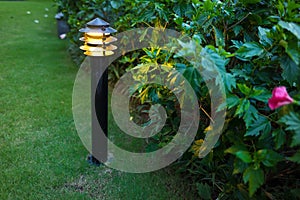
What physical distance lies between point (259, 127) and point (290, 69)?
21 cm

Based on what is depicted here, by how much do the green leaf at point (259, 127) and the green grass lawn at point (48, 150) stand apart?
790 mm

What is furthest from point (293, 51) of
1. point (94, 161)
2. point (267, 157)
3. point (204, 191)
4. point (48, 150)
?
point (48, 150)

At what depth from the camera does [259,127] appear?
1.04m

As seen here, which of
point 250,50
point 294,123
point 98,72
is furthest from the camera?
point 98,72

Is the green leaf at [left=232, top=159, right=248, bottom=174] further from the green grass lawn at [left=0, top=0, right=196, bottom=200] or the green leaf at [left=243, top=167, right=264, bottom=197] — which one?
the green grass lawn at [left=0, top=0, right=196, bottom=200]

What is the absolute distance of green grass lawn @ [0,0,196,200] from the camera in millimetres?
1694

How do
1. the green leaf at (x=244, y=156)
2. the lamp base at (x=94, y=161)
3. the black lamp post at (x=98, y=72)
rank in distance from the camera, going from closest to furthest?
the green leaf at (x=244, y=156), the black lamp post at (x=98, y=72), the lamp base at (x=94, y=161)

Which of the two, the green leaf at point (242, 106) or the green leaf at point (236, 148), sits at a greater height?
the green leaf at point (242, 106)

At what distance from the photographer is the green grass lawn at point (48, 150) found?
169cm

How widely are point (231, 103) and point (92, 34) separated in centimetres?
93

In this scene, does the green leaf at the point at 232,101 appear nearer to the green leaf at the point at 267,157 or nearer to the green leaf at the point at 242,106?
the green leaf at the point at 242,106

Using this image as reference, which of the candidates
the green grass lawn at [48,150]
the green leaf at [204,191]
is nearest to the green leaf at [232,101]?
the green leaf at [204,191]

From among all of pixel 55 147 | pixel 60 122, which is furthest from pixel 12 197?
pixel 60 122

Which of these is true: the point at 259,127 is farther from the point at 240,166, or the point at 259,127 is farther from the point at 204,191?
the point at 204,191
